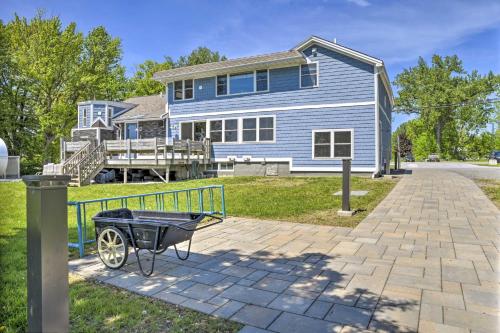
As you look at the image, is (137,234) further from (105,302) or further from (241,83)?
(241,83)

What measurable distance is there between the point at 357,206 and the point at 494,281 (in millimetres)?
5143

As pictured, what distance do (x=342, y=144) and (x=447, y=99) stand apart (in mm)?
44352

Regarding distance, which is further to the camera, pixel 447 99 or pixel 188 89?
pixel 447 99

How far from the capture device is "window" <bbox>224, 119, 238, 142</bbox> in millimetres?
19172

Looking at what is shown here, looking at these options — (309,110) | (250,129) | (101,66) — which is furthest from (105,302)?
(101,66)

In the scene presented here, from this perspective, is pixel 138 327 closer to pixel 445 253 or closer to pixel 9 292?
pixel 9 292

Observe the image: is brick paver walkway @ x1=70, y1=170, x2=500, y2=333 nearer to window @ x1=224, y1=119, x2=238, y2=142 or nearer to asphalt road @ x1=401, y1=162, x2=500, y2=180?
window @ x1=224, y1=119, x2=238, y2=142

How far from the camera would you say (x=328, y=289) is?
3.54 m

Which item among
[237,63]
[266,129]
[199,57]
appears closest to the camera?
[266,129]

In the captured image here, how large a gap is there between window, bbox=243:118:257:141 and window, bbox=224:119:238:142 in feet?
1.84

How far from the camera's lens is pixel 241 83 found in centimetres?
1903

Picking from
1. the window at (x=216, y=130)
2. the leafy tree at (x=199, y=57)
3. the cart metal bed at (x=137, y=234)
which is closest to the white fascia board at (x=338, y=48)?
the window at (x=216, y=130)

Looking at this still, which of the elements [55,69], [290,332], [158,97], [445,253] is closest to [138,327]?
[290,332]

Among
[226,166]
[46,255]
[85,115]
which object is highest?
[85,115]
